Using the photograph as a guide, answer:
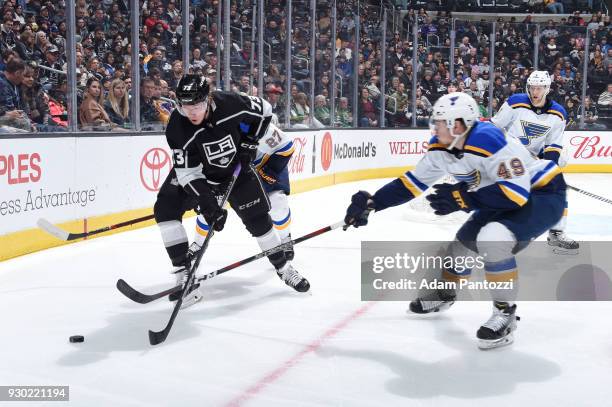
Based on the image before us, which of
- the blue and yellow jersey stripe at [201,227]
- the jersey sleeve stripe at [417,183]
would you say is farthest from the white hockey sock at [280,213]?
the jersey sleeve stripe at [417,183]

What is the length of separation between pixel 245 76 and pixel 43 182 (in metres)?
3.57

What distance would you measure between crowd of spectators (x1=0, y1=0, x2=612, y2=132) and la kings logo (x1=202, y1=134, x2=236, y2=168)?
1.87 m

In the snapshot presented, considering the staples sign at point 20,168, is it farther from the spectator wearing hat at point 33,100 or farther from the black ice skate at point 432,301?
the black ice skate at point 432,301

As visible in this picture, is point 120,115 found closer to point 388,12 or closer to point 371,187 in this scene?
point 371,187

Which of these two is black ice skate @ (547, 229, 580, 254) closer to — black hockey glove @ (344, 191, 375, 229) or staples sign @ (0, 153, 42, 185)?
black hockey glove @ (344, 191, 375, 229)

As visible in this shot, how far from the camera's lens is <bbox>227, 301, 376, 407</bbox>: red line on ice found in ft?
7.55

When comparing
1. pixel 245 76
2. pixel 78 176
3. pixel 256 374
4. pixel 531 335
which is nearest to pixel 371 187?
pixel 245 76

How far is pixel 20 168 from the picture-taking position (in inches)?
179

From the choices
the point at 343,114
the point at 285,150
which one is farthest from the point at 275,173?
the point at 343,114

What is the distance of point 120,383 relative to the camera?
2.40 meters

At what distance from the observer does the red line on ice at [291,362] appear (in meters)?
2.30

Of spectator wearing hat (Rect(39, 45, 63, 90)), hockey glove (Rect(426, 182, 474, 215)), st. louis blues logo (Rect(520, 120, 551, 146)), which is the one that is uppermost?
spectator wearing hat (Rect(39, 45, 63, 90))

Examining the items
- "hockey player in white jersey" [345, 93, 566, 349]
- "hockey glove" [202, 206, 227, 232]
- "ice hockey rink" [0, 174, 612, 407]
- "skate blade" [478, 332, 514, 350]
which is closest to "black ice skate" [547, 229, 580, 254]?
"ice hockey rink" [0, 174, 612, 407]

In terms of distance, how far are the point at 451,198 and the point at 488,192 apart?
0.50ft
